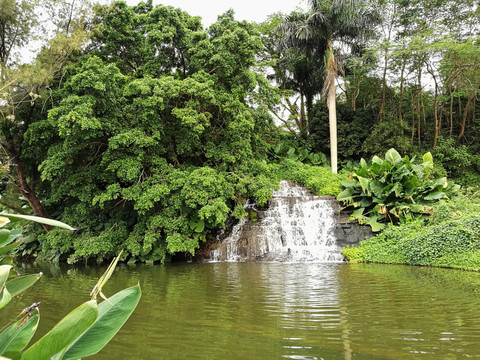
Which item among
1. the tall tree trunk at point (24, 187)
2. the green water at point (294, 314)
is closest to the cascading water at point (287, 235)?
the green water at point (294, 314)

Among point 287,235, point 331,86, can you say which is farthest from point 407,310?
point 331,86

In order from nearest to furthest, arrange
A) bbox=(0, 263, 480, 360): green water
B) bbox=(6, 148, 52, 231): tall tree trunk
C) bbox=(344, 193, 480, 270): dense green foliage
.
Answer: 1. bbox=(0, 263, 480, 360): green water
2. bbox=(344, 193, 480, 270): dense green foliage
3. bbox=(6, 148, 52, 231): tall tree trunk

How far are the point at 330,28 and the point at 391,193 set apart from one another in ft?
28.7

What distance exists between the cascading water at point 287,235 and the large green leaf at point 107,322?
9.69m

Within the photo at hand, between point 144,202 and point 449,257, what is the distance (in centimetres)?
813

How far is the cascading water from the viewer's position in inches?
417

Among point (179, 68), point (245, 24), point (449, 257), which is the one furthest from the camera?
point (179, 68)

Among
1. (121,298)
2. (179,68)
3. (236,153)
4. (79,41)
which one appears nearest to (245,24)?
(179,68)

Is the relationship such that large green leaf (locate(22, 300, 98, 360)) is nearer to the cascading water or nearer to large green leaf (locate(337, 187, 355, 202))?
the cascading water

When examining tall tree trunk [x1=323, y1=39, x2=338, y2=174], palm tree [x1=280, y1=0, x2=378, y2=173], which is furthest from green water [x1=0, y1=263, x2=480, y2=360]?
palm tree [x1=280, y1=0, x2=378, y2=173]

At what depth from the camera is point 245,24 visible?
38.3ft

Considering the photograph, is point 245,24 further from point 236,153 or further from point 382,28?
point 382,28

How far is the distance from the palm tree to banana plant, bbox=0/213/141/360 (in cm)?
1616

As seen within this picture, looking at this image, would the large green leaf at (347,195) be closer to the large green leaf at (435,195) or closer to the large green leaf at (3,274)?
the large green leaf at (435,195)
